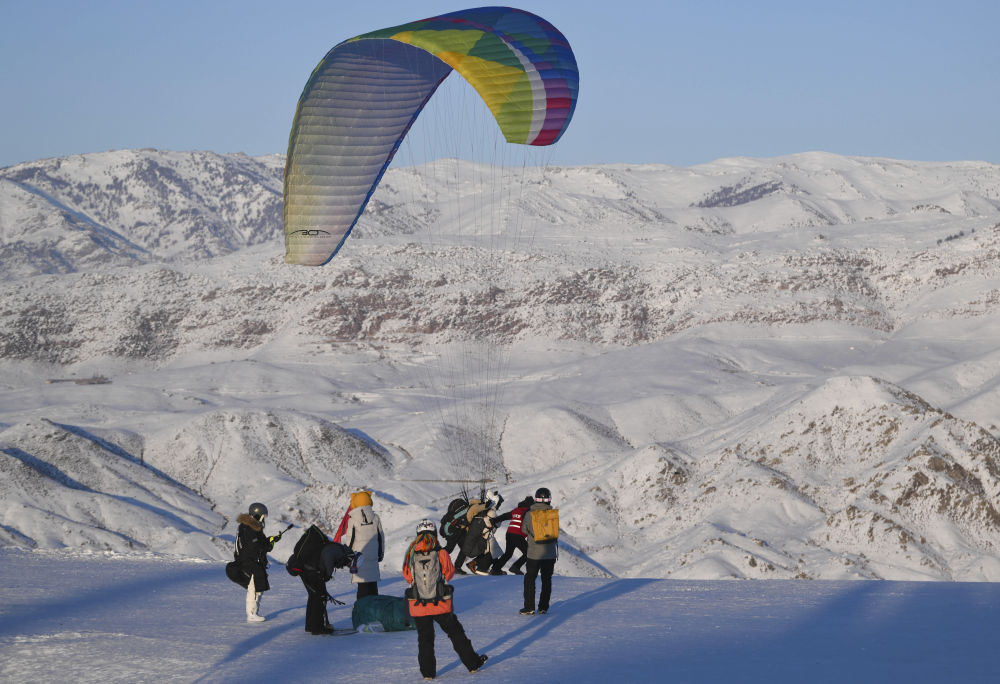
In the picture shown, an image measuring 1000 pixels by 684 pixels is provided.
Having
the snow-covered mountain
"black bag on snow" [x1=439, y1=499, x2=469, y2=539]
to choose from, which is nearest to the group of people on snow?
"black bag on snow" [x1=439, y1=499, x2=469, y2=539]

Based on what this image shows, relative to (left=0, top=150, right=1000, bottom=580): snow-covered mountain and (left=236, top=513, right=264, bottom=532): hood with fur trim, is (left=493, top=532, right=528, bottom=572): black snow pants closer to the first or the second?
(left=236, top=513, right=264, bottom=532): hood with fur trim

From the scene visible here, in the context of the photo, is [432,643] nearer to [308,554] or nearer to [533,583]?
[308,554]

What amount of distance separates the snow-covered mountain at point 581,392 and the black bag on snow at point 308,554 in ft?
60.6

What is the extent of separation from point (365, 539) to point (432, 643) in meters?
2.45

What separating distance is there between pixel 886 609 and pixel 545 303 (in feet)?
290

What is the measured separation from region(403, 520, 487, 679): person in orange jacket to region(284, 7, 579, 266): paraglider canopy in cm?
912

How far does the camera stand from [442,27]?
17188 millimetres

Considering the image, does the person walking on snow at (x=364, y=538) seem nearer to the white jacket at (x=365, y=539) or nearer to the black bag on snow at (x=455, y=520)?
the white jacket at (x=365, y=539)

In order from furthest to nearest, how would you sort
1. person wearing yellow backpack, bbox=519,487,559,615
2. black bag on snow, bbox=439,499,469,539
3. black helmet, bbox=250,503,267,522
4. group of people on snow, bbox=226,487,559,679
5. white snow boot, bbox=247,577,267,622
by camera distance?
black bag on snow, bbox=439,499,469,539 < person wearing yellow backpack, bbox=519,487,559,615 < white snow boot, bbox=247,577,267,622 < black helmet, bbox=250,503,267,522 < group of people on snow, bbox=226,487,559,679

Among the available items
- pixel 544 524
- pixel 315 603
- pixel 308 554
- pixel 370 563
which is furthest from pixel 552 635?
pixel 308 554

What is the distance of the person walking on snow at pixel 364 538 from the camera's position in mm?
11242

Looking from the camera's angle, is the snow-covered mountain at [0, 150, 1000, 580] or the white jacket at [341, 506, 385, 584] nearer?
the white jacket at [341, 506, 385, 584]

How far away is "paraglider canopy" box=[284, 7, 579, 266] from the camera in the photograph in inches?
674

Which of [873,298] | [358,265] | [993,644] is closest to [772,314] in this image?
[873,298]
